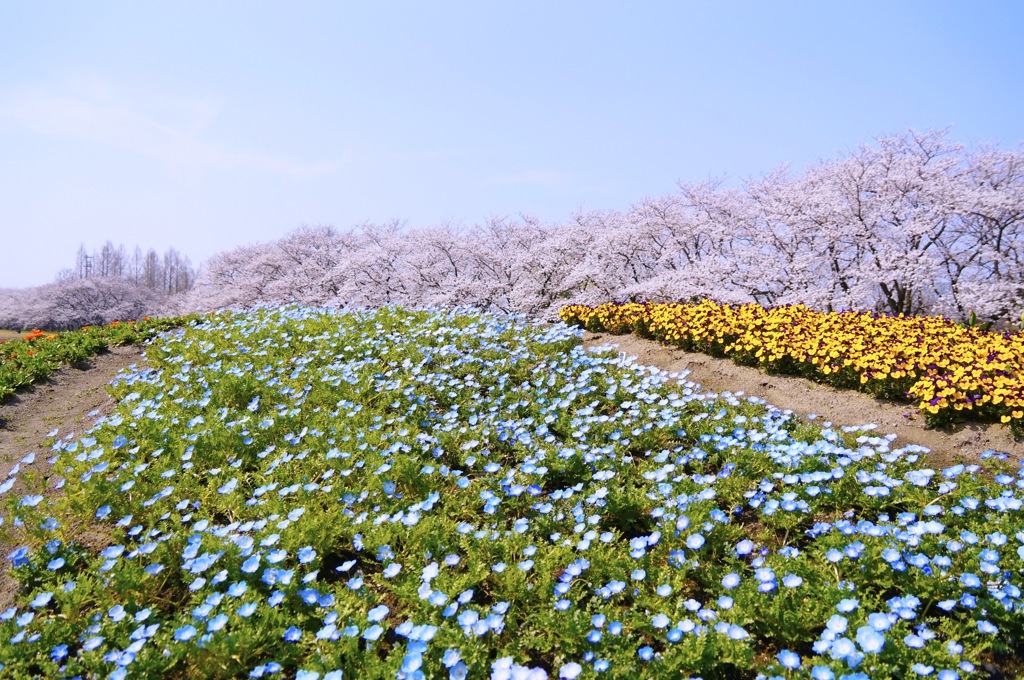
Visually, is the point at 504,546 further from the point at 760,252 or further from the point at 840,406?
the point at 760,252

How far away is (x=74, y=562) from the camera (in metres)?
3.70

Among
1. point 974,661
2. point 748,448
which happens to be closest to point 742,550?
point 974,661

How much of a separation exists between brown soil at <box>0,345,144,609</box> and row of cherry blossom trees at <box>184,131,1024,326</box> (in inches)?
435

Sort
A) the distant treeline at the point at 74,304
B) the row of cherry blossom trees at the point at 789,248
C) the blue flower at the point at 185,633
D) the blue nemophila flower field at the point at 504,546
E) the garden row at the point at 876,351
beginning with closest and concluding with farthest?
1. the blue nemophila flower field at the point at 504,546
2. the blue flower at the point at 185,633
3. the garden row at the point at 876,351
4. the row of cherry blossom trees at the point at 789,248
5. the distant treeline at the point at 74,304

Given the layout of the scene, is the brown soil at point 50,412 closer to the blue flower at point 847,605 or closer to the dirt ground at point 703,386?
the dirt ground at point 703,386

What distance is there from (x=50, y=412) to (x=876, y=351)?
31.6 feet

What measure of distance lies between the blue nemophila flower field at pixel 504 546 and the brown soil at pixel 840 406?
45cm

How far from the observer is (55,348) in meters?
9.02

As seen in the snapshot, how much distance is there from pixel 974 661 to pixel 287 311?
33.1 feet

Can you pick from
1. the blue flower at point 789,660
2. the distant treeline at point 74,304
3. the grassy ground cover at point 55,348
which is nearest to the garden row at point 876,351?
the blue flower at point 789,660

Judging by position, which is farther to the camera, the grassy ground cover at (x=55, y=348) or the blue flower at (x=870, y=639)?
the grassy ground cover at (x=55, y=348)

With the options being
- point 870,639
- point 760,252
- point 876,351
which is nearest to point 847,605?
point 870,639

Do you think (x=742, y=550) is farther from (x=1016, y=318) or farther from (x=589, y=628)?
(x=1016, y=318)

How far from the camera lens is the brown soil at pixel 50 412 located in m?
5.22
